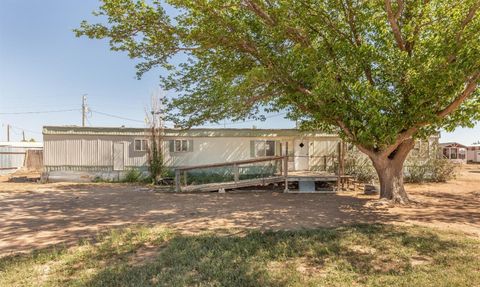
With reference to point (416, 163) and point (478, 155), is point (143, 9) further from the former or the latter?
point (478, 155)

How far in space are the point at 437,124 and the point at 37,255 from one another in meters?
10.9

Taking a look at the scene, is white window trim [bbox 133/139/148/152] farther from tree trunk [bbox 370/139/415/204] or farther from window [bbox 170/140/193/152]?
tree trunk [bbox 370/139/415/204]

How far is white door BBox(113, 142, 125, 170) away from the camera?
57.1ft

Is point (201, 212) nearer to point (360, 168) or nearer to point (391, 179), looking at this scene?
point (391, 179)

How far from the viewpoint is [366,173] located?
16.1 m

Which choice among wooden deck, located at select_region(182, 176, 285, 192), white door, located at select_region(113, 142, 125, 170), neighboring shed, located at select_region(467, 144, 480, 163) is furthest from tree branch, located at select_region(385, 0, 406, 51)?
neighboring shed, located at select_region(467, 144, 480, 163)

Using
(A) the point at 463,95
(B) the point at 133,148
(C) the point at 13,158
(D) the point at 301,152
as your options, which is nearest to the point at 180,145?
(B) the point at 133,148

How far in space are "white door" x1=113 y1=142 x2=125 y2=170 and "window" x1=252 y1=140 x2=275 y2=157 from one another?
811 centimetres

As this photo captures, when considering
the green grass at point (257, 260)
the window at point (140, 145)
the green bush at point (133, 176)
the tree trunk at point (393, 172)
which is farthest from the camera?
the window at point (140, 145)

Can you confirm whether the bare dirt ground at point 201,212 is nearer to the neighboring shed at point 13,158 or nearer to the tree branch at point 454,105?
the tree branch at point 454,105

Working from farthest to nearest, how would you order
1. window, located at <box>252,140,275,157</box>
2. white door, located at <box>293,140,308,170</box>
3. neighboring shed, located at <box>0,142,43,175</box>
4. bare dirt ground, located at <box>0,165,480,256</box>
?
neighboring shed, located at <box>0,142,43,175</box>, white door, located at <box>293,140,308,170</box>, window, located at <box>252,140,275,157</box>, bare dirt ground, located at <box>0,165,480,256</box>

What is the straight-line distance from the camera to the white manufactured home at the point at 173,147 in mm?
17125

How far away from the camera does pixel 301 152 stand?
18484mm

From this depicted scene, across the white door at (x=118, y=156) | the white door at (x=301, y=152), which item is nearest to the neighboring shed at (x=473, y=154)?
the white door at (x=301, y=152)
